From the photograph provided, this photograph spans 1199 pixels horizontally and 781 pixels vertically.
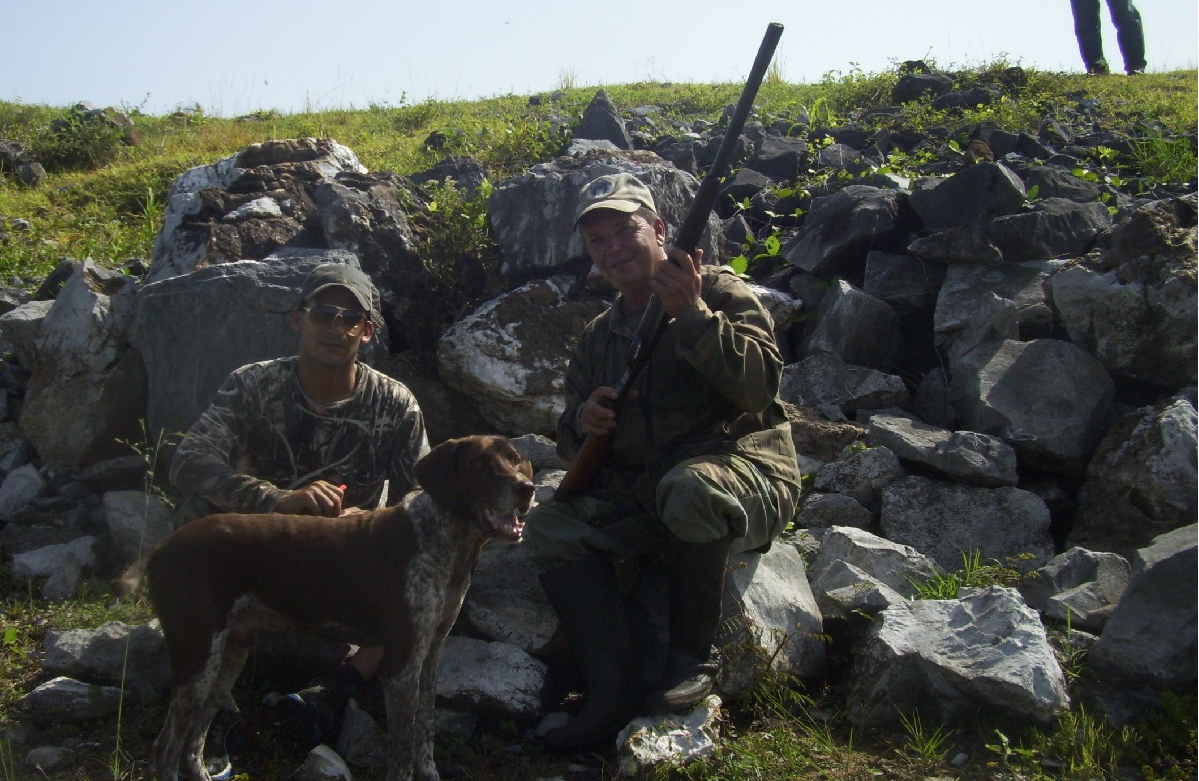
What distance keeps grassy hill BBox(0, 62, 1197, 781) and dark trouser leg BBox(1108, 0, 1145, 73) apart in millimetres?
553

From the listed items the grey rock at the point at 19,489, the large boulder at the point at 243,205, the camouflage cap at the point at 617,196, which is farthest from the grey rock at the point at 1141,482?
the grey rock at the point at 19,489

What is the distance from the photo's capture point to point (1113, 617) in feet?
13.0

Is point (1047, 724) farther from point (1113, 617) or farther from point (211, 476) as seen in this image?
point (211, 476)

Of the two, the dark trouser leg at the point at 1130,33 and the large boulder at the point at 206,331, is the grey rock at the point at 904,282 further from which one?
the dark trouser leg at the point at 1130,33

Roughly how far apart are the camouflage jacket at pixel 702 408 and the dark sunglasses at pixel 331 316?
1126mm

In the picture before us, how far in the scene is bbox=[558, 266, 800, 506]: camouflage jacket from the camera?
416cm

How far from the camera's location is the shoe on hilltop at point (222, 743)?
383 centimetres

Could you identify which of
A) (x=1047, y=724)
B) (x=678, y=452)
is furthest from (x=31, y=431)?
(x=1047, y=724)

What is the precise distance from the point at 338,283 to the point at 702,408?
177cm

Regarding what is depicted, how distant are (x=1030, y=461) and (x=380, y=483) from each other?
379 cm

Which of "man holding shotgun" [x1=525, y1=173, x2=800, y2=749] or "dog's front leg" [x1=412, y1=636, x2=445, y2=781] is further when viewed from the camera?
"man holding shotgun" [x1=525, y1=173, x2=800, y2=749]

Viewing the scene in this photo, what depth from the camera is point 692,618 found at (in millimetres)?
4055

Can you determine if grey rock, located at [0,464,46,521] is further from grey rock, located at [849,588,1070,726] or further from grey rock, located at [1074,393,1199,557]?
grey rock, located at [1074,393,1199,557]

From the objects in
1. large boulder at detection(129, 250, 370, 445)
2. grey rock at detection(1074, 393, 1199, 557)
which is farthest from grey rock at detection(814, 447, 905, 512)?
large boulder at detection(129, 250, 370, 445)
